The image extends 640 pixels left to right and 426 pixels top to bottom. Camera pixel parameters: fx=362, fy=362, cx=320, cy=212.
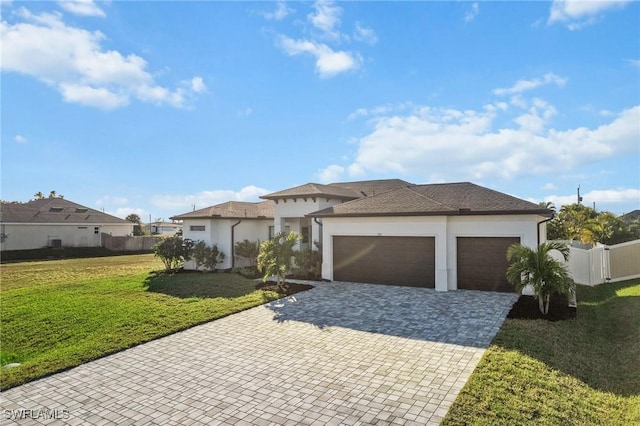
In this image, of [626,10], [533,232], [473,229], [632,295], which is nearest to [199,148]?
[473,229]

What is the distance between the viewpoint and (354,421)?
16.9 feet

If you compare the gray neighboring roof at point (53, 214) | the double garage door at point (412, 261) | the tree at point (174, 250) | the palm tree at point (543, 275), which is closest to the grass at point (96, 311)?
the tree at point (174, 250)

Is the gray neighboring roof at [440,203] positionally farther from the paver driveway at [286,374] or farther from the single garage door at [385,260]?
the paver driveway at [286,374]

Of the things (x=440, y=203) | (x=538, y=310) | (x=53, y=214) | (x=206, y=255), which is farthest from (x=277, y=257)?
(x=53, y=214)

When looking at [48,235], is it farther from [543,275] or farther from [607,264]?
[607,264]

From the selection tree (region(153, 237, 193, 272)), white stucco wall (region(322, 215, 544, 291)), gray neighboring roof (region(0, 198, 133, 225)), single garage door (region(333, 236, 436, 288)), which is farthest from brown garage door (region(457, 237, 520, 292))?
gray neighboring roof (region(0, 198, 133, 225))

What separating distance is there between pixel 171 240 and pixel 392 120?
44.5 feet

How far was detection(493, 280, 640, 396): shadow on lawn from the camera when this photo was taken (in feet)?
22.1

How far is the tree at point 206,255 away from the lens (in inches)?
807

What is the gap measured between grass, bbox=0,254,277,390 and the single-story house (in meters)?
4.38

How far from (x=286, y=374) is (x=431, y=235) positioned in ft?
Result: 31.3

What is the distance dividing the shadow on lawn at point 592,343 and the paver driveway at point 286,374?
0.80 metres

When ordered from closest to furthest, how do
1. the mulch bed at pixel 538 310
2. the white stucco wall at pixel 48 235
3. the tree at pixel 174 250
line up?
the mulch bed at pixel 538 310
the tree at pixel 174 250
the white stucco wall at pixel 48 235

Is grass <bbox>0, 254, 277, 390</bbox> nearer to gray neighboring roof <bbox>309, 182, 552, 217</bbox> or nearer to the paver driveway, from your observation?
the paver driveway
